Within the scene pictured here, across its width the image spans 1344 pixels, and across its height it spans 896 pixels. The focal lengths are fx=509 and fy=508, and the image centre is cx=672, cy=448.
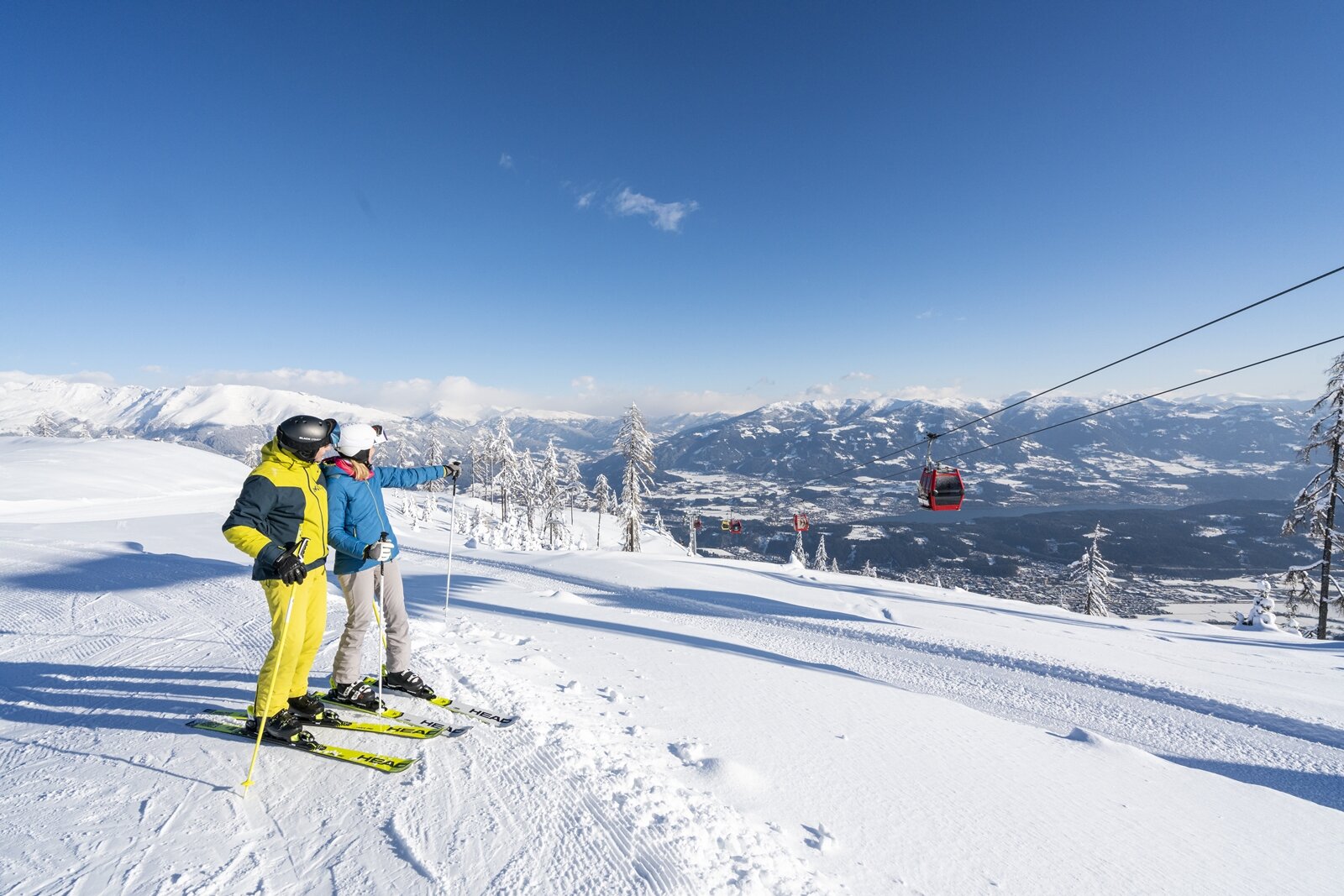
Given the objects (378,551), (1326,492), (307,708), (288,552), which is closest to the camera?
(288,552)

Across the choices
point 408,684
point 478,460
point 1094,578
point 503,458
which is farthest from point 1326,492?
point 478,460

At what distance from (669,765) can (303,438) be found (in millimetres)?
3368

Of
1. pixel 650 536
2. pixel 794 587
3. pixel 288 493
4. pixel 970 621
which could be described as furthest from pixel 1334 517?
pixel 650 536

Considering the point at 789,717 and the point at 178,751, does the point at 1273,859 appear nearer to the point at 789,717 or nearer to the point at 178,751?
the point at 789,717

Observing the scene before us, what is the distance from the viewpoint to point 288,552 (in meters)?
3.25

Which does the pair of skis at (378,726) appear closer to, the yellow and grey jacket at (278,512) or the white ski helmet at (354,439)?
the yellow and grey jacket at (278,512)

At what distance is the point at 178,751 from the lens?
3.36 m

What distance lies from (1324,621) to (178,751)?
30191 millimetres

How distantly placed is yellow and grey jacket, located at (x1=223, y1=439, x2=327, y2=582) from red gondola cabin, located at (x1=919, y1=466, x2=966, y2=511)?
12491 millimetres

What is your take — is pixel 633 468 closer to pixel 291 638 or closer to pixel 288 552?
pixel 291 638

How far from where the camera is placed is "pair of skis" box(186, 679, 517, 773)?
3266 mm

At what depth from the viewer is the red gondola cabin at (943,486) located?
1266 centimetres

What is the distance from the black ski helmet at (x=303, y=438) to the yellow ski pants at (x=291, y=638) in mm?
836

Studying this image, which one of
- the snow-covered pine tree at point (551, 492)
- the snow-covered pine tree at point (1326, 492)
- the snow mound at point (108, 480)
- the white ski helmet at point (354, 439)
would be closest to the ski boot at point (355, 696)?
the white ski helmet at point (354, 439)
